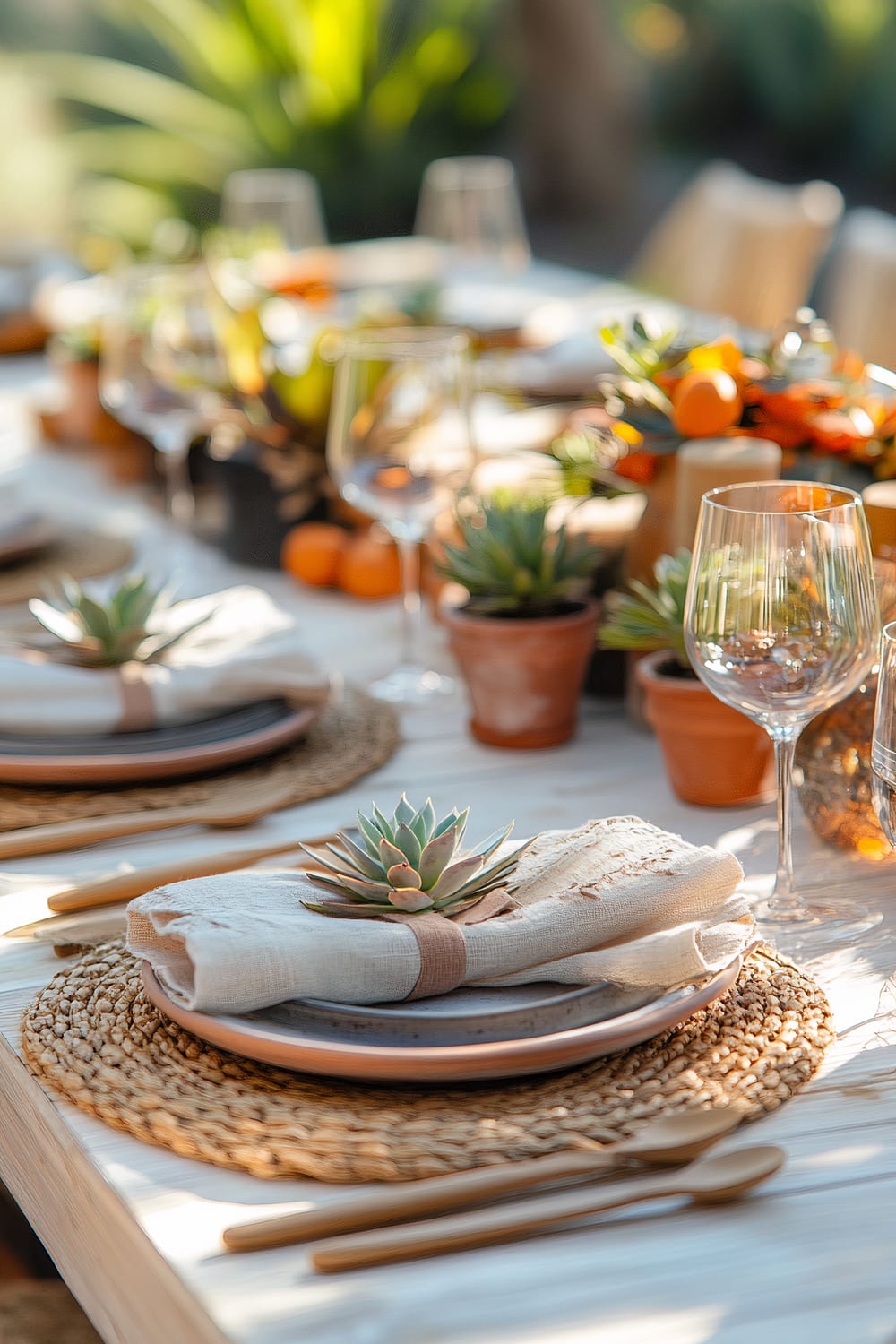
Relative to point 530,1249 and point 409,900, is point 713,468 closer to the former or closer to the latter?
point 409,900

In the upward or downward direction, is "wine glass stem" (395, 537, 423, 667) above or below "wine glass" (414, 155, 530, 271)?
below

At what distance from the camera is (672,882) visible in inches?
28.4

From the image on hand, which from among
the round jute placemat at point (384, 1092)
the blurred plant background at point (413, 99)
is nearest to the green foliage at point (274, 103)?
the blurred plant background at point (413, 99)

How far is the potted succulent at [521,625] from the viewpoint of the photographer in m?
1.10

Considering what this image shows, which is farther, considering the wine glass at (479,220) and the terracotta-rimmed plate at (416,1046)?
the wine glass at (479,220)

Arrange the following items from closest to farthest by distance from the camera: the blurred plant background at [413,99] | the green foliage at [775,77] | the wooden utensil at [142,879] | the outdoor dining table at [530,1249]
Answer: the outdoor dining table at [530,1249] → the wooden utensil at [142,879] → the blurred plant background at [413,99] → the green foliage at [775,77]

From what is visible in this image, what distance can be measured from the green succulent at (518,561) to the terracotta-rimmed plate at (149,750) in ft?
0.48

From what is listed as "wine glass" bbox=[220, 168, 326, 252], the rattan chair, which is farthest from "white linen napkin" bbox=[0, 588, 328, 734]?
the rattan chair

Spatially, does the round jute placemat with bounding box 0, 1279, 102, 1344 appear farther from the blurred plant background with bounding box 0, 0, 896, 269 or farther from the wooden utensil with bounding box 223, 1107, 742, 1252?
the blurred plant background with bounding box 0, 0, 896, 269

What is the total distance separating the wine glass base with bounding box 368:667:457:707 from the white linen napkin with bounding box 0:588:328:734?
11cm

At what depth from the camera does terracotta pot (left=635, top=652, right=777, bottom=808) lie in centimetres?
98

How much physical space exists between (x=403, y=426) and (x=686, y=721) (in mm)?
326

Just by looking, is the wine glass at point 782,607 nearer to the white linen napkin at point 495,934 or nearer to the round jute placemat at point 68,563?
the white linen napkin at point 495,934

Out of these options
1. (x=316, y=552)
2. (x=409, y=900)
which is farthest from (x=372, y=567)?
(x=409, y=900)
